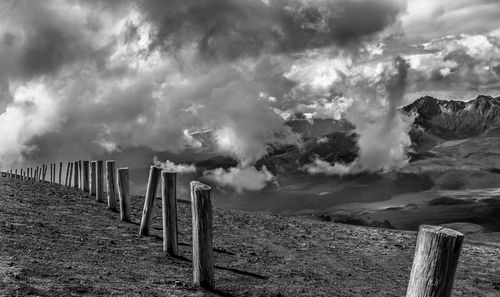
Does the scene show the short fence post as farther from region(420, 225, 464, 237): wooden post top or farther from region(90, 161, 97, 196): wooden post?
region(420, 225, 464, 237): wooden post top

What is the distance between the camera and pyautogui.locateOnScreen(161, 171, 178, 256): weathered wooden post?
50.5 feet

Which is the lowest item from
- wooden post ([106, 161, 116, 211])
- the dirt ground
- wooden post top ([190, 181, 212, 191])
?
the dirt ground

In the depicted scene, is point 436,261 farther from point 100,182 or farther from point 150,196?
point 100,182

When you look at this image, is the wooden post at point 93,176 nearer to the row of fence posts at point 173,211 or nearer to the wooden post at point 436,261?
the row of fence posts at point 173,211

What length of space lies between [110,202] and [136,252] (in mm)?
9010

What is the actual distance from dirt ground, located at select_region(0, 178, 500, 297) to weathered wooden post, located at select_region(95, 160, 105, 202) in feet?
1.89

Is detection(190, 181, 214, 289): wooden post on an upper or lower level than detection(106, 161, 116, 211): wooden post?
lower

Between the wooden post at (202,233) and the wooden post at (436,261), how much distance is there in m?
5.74

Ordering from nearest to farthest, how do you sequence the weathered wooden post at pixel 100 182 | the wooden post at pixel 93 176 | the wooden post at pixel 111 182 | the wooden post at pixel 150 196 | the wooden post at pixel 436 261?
the wooden post at pixel 436 261, the wooden post at pixel 150 196, the wooden post at pixel 111 182, the weathered wooden post at pixel 100 182, the wooden post at pixel 93 176

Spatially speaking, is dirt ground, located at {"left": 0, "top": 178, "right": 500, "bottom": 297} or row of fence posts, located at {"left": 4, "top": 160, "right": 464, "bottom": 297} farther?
dirt ground, located at {"left": 0, "top": 178, "right": 500, "bottom": 297}

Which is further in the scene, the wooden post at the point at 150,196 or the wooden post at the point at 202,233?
the wooden post at the point at 150,196

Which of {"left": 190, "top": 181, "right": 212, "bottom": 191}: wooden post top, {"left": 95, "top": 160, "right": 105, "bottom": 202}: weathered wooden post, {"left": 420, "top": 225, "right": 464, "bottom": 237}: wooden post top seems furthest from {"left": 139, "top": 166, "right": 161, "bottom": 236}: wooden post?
{"left": 420, "top": 225, "right": 464, "bottom": 237}: wooden post top

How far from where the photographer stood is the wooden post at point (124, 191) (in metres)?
21.1

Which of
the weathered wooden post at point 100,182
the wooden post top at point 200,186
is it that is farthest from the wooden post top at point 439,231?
the weathered wooden post at point 100,182
